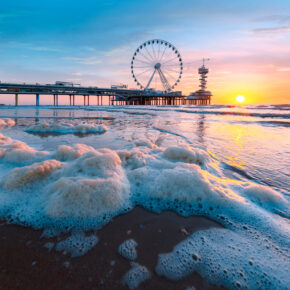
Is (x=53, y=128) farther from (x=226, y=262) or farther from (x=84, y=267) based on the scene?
(x=226, y=262)

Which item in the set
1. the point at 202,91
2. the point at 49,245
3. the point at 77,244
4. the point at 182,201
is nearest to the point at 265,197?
the point at 182,201

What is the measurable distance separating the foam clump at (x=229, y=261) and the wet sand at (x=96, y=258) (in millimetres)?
70

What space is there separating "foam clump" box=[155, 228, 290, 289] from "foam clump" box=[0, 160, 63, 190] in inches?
76.5

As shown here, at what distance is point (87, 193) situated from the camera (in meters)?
2.01

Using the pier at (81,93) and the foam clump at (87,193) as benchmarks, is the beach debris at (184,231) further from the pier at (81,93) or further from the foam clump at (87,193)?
the pier at (81,93)

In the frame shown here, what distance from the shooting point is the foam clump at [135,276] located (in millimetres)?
1188

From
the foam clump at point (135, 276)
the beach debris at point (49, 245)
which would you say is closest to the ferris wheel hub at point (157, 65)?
the beach debris at point (49, 245)

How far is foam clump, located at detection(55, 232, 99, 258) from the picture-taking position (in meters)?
1.43

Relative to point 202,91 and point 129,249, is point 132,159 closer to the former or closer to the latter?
point 129,249

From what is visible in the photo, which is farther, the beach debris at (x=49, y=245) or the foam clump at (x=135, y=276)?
the beach debris at (x=49, y=245)

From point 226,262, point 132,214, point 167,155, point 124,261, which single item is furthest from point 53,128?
point 226,262

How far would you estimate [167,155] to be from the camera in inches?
138

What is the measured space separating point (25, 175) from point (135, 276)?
1960mm

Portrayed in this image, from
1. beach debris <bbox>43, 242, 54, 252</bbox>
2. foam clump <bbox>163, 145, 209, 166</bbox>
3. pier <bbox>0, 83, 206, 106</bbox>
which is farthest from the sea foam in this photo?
pier <bbox>0, 83, 206, 106</bbox>
